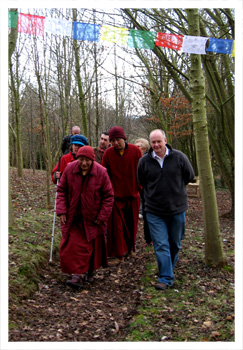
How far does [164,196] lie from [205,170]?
943 mm

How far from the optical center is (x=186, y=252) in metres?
6.14

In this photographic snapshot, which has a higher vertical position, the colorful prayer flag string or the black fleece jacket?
the colorful prayer flag string

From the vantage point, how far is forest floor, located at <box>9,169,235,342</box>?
11.3ft

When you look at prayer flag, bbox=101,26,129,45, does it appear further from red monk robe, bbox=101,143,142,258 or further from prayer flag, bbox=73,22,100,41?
red monk robe, bbox=101,143,142,258

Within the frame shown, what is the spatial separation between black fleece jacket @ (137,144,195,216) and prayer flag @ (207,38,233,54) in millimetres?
2632

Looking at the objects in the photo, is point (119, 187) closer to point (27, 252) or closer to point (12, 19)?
point (27, 252)

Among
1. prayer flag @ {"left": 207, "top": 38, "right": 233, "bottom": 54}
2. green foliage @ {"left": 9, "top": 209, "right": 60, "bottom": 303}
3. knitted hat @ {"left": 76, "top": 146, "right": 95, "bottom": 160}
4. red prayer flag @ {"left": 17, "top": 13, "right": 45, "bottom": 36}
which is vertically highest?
red prayer flag @ {"left": 17, "top": 13, "right": 45, "bottom": 36}

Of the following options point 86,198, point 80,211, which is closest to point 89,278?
point 80,211

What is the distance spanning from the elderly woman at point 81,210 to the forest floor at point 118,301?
0.42m

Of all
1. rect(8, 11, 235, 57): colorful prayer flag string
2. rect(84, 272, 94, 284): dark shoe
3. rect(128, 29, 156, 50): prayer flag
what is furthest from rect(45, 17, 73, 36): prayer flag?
rect(84, 272, 94, 284): dark shoe

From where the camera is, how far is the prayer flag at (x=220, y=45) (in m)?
6.05

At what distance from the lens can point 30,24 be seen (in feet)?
21.1

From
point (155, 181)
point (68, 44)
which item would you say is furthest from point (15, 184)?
point (155, 181)

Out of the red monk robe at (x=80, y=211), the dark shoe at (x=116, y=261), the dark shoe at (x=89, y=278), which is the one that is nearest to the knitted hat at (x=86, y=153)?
the red monk robe at (x=80, y=211)
